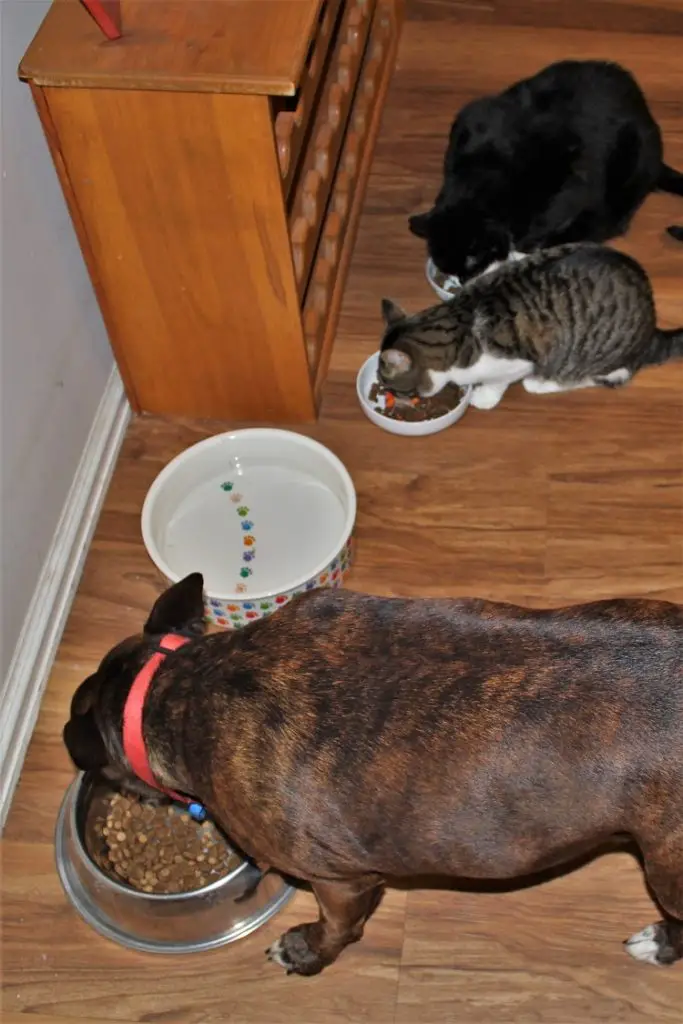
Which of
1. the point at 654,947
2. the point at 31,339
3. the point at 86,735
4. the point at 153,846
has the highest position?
the point at 31,339

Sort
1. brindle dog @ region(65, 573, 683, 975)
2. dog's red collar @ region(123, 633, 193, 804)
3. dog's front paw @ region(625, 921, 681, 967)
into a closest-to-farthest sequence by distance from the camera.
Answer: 1. brindle dog @ region(65, 573, 683, 975)
2. dog's red collar @ region(123, 633, 193, 804)
3. dog's front paw @ region(625, 921, 681, 967)

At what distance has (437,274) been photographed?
3.20 meters

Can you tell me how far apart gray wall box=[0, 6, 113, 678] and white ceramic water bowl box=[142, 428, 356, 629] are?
0.25m

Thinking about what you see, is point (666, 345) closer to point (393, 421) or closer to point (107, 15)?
point (393, 421)

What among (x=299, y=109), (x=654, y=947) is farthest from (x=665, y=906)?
(x=299, y=109)

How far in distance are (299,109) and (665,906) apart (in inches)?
67.7

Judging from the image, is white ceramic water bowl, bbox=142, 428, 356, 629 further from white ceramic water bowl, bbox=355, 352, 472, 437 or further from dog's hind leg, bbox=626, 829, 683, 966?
dog's hind leg, bbox=626, 829, 683, 966

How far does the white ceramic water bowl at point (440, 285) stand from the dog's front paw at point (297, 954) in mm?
1673

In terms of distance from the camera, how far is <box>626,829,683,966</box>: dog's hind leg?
69.2 inches

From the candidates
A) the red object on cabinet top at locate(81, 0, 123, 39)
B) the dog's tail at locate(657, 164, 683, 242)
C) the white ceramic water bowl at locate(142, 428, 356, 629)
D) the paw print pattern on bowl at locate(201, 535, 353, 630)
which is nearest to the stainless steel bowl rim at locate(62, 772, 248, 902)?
the paw print pattern on bowl at locate(201, 535, 353, 630)

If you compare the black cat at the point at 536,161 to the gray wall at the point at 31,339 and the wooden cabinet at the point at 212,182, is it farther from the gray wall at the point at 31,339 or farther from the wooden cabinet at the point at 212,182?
the gray wall at the point at 31,339

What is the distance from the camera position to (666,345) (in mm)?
2986

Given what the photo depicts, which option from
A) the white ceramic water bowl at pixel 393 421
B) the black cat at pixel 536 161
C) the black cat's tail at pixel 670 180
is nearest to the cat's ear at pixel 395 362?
the white ceramic water bowl at pixel 393 421

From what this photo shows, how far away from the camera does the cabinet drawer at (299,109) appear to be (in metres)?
2.48
